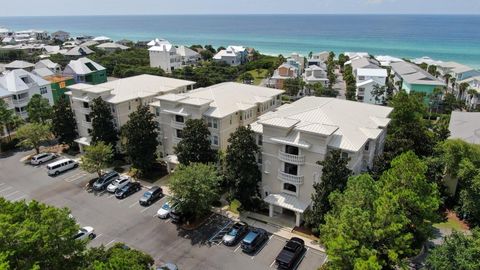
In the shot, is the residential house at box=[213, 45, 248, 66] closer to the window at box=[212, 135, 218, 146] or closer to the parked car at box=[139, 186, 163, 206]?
the window at box=[212, 135, 218, 146]

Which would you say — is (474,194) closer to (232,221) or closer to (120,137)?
(232,221)

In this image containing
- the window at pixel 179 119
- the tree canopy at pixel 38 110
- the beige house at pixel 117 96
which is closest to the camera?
the window at pixel 179 119

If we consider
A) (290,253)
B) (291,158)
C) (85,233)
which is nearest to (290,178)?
(291,158)

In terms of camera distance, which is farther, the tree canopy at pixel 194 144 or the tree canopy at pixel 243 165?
the tree canopy at pixel 194 144

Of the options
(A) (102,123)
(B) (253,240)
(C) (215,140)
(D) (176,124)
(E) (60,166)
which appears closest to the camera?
(B) (253,240)

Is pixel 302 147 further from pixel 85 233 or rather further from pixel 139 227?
pixel 85 233

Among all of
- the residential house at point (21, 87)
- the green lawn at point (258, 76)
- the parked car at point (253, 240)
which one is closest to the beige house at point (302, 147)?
the parked car at point (253, 240)

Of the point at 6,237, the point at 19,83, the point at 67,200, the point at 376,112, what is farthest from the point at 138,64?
the point at 6,237

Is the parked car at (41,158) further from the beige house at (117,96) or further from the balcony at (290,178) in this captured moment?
the balcony at (290,178)
